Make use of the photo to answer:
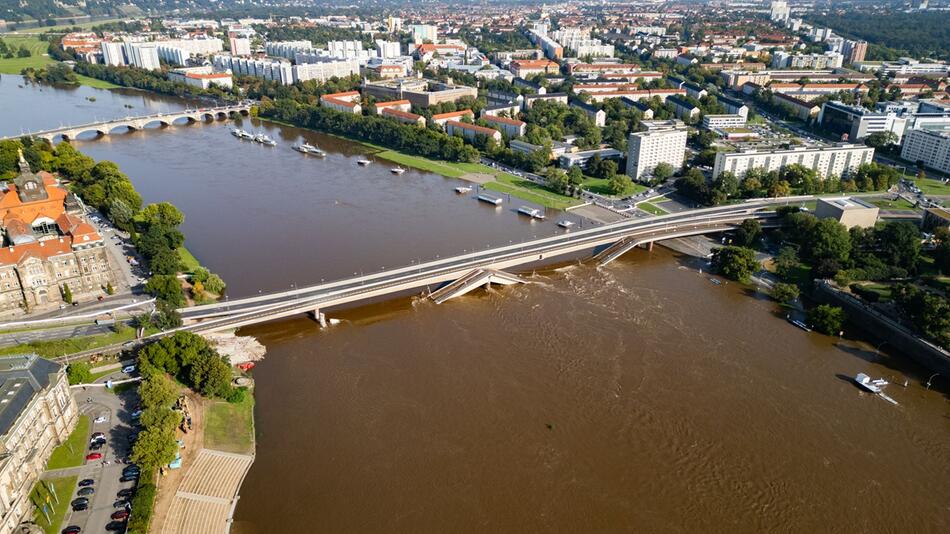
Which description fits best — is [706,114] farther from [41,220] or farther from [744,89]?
[41,220]

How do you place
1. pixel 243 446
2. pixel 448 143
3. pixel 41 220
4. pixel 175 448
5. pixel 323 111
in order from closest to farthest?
pixel 175 448, pixel 243 446, pixel 41 220, pixel 448 143, pixel 323 111

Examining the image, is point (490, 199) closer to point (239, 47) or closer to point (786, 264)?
point (786, 264)

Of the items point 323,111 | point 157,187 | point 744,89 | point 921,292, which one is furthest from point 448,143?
point 744,89

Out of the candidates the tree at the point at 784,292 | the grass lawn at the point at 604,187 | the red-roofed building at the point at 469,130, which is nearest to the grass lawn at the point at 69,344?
the tree at the point at 784,292

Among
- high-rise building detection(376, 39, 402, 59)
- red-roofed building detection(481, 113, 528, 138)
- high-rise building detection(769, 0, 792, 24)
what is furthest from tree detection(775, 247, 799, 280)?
high-rise building detection(769, 0, 792, 24)

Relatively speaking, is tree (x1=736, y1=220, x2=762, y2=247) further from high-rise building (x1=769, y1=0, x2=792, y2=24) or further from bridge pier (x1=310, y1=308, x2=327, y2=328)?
high-rise building (x1=769, y1=0, x2=792, y2=24)
